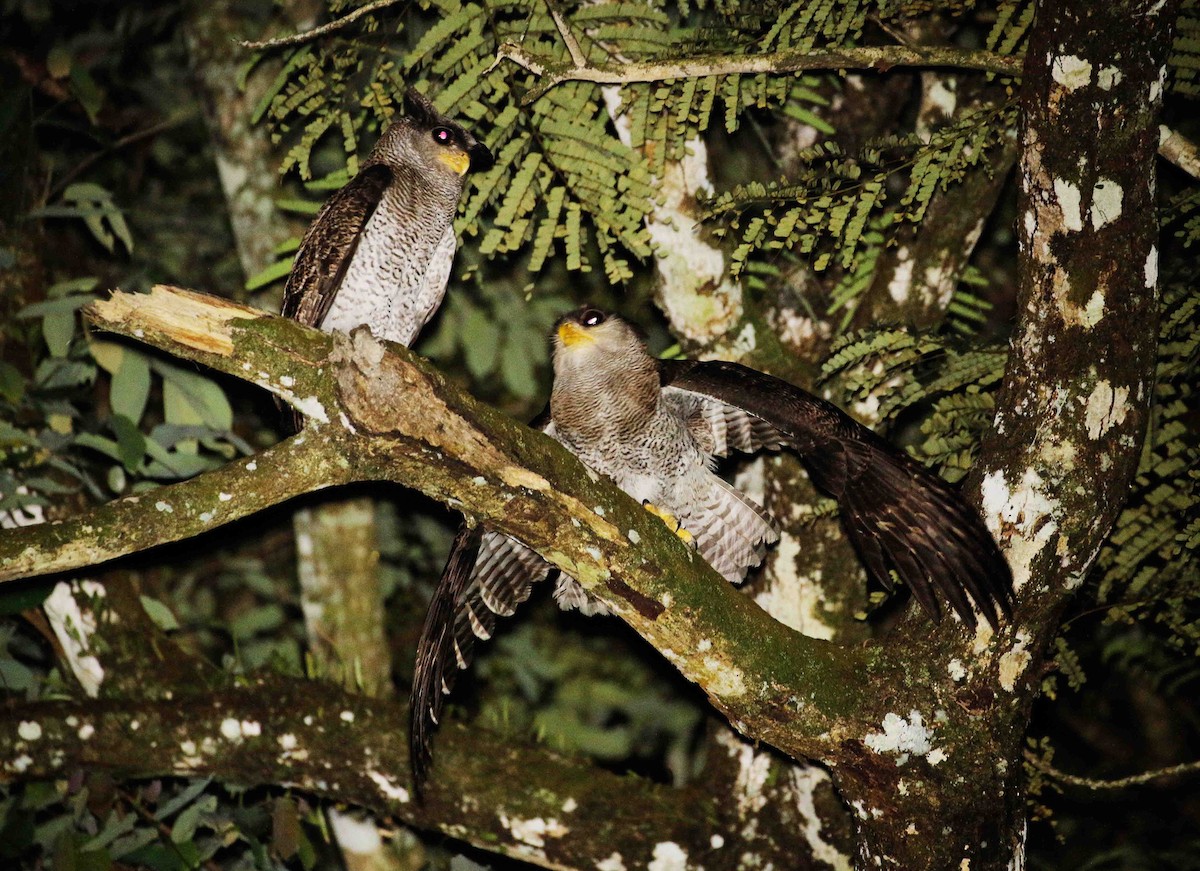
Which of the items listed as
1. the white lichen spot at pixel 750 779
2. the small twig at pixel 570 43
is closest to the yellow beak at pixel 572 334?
the small twig at pixel 570 43

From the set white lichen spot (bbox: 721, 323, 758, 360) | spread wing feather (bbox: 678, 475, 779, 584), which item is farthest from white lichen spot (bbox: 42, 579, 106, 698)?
white lichen spot (bbox: 721, 323, 758, 360)

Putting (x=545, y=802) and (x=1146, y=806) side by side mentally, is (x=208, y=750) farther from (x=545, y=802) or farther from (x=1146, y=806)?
(x=1146, y=806)

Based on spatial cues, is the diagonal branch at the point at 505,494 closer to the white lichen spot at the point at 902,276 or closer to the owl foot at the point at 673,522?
the owl foot at the point at 673,522

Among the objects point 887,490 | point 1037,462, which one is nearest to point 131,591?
point 887,490

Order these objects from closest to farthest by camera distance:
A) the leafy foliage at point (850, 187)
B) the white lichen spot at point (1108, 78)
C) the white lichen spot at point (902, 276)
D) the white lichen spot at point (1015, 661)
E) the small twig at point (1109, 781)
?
the white lichen spot at point (1108, 78) < the white lichen spot at point (1015, 661) < the leafy foliage at point (850, 187) < the small twig at point (1109, 781) < the white lichen spot at point (902, 276)

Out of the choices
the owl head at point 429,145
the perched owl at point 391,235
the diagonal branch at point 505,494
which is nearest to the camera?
the diagonal branch at point 505,494

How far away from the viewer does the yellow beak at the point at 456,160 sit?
447 centimetres

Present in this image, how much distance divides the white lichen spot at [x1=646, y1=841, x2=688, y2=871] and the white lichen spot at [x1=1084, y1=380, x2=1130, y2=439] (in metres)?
2.20

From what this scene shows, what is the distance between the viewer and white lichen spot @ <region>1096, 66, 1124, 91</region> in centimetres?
316

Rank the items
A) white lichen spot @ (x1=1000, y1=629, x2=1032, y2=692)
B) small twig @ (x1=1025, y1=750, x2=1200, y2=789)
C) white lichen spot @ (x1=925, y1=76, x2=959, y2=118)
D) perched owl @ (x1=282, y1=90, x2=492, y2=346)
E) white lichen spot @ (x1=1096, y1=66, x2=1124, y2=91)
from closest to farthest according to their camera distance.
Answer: white lichen spot @ (x1=1096, y1=66, x2=1124, y2=91)
white lichen spot @ (x1=1000, y1=629, x2=1032, y2=692)
small twig @ (x1=1025, y1=750, x2=1200, y2=789)
perched owl @ (x1=282, y1=90, x2=492, y2=346)
white lichen spot @ (x1=925, y1=76, x2=959, y2=118)

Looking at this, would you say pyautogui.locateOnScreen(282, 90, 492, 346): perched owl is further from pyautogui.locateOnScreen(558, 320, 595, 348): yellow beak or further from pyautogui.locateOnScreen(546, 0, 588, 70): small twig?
pyautogui.locateOnScreen(546, 0, 588, 70): small twig

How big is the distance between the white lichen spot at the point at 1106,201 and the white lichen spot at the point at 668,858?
267 centimetres

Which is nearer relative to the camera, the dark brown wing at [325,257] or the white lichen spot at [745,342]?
the dark brown wing at [325,257]

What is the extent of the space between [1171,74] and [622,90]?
196 centimetres
